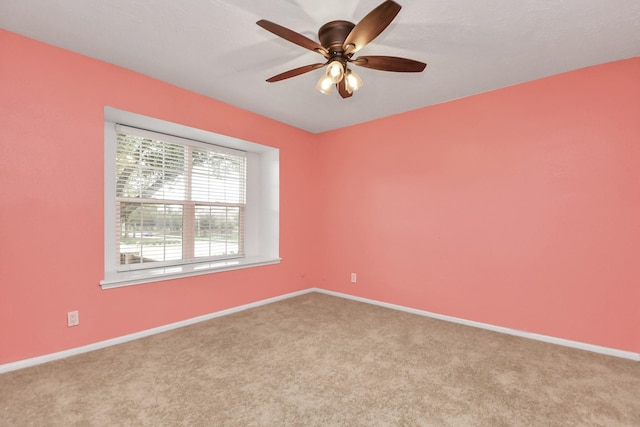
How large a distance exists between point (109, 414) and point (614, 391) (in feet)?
10.6

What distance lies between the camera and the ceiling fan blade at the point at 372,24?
4.49 feet

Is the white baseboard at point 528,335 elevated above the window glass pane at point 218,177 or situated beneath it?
situated beneath

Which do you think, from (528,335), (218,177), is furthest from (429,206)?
(218,177)

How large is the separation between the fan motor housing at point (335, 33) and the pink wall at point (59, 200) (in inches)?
73.2

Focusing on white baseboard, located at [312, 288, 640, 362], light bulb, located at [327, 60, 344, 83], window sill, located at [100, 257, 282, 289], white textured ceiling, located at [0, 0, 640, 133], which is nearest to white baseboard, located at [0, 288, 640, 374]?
white baseboard, located at [312, 288, 640, 362]

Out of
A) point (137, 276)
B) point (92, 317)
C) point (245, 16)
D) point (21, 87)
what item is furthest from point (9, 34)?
point (92, 317)

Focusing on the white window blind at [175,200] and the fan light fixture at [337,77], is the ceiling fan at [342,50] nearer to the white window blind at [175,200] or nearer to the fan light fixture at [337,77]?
the fan light fixture at [337,77]

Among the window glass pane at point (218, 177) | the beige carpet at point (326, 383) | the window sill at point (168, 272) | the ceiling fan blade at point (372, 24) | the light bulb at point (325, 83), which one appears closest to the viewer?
the ceiling fan blade at point (372, 24)

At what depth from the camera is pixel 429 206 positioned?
3.39 meters

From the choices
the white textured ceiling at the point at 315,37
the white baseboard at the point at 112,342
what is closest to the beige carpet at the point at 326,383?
the white baseboard at the point at 112,342

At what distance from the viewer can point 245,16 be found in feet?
6.22

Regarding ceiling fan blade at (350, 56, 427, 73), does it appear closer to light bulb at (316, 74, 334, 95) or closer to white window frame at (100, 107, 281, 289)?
light bulb at (316, 74, 334, 95)

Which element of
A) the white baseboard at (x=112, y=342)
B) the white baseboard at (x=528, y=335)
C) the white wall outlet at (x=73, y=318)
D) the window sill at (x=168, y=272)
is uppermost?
the window sill at (x=168, y=272)

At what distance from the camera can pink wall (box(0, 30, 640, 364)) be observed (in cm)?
216
